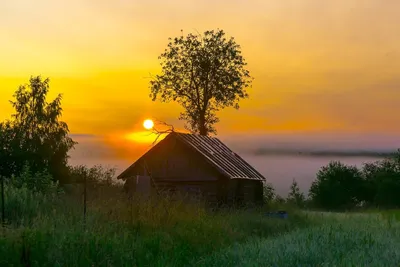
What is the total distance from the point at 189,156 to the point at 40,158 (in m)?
23.7

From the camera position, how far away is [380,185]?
60656 millimetres

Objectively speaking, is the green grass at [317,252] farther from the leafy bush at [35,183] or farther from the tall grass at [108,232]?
the leafy bush at [35,183]

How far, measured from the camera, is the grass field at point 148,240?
43.9 feet

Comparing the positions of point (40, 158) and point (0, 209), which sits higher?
point (40, 158)

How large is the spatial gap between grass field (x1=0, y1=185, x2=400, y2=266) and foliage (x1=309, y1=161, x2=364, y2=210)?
42.7 meters

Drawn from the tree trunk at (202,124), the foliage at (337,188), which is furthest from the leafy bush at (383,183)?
the tree trunk at (202,124)

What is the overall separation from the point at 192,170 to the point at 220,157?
2373 millimetres

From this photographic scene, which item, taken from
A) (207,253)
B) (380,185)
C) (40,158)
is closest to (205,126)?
(40,158)

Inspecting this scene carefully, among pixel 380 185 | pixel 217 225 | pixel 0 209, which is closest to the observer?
pixel 0 209

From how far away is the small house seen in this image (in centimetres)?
3186

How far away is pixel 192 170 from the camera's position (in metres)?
32.4

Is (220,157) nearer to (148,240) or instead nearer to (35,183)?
(35,183)

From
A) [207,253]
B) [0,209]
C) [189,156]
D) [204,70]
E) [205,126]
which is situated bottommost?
[207,253]

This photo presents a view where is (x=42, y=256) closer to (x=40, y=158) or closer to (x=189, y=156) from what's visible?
(x=189, y=156)
